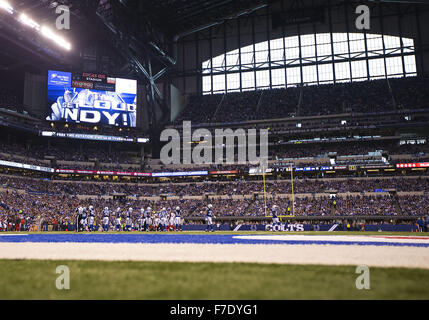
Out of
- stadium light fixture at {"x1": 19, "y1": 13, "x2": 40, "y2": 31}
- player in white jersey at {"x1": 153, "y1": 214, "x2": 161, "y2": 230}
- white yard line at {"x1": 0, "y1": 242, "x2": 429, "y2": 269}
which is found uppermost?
stadium light fixture at {"x1": 19, "y1": 13, "x2": 40, "y2": 31}

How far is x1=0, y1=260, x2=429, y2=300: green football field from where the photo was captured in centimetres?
344

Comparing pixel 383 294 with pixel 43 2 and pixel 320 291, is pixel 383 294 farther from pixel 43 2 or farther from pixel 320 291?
pixel 43 2

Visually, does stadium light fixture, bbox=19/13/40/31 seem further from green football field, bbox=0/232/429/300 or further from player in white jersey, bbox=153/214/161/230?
green football field, bbox=0/232/429/300

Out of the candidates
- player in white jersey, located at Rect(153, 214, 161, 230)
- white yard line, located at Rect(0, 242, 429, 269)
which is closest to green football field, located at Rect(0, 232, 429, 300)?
white yard line, located at Rect(0, 242, 429, 269)

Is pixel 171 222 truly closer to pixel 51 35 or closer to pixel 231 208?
pixel 231 208

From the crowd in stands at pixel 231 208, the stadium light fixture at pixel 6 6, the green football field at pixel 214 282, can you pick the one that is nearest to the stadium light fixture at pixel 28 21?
the stadium light fixture at pixel 6 6

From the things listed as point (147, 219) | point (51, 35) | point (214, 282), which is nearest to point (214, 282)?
point (214, 282)

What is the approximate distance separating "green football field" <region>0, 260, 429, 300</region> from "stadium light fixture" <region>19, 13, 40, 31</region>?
48.4m

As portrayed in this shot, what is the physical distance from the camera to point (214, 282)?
13.3 feet

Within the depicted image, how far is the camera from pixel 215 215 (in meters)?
46.4

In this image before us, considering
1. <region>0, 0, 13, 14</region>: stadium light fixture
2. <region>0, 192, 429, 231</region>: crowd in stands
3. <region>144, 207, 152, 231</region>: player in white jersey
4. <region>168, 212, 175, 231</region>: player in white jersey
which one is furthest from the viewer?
<region>0, 0, 13, 14</region>: stadium light fixture

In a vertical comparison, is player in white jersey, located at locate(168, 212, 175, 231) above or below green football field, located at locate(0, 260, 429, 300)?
below

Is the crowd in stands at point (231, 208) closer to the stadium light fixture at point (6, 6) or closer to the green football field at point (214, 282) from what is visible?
the stadium light fixture at point (6, 6)
